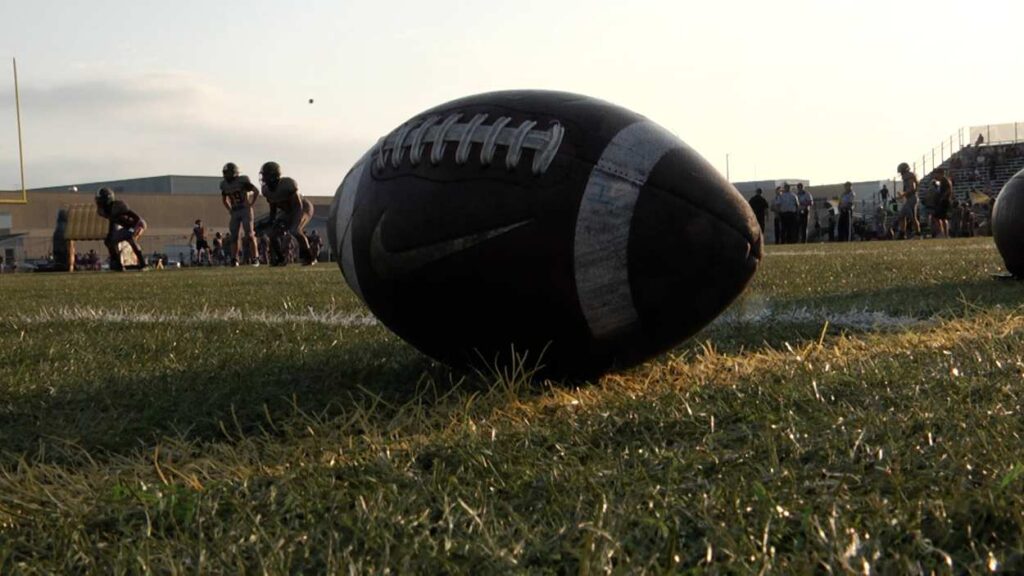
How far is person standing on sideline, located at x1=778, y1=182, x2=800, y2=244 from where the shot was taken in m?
23.6

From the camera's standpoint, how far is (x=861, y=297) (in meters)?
5.01

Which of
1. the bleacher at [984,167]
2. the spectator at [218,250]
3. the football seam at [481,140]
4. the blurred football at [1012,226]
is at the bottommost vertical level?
the spectator at [218,250]

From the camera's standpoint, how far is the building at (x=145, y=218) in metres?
45.1

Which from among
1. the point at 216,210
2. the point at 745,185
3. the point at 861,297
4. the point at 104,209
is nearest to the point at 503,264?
the point at 861,297

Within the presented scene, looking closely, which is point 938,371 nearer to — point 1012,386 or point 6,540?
point 1012,386

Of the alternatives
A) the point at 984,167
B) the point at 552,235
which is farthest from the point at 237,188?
the point at 984,167

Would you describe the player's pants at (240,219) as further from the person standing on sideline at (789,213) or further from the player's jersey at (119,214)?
the person standing on sideline at (789,213)

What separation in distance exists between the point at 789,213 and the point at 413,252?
22435 millimetres

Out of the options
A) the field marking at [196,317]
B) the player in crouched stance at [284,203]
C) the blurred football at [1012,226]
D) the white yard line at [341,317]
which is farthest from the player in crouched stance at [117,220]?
the blurred football at [1012,226]

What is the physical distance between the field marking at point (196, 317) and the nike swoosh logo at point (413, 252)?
166cm

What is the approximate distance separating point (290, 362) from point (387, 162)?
84 centimetres

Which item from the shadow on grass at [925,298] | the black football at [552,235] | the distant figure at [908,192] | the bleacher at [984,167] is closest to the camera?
the black football at [552,235]

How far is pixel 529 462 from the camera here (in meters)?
1.73

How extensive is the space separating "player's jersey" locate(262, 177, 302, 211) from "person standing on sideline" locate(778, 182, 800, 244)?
13.1m
